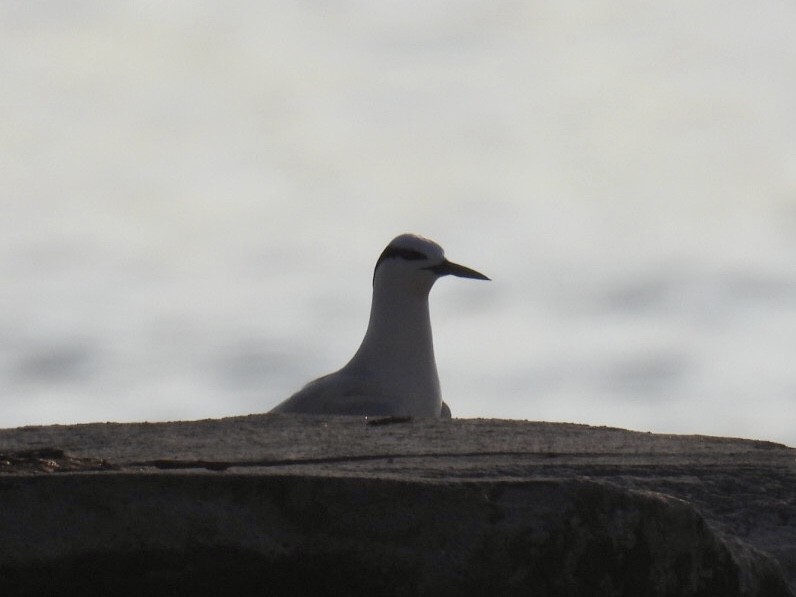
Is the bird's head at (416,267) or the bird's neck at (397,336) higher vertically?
the bird's head at (416,267)

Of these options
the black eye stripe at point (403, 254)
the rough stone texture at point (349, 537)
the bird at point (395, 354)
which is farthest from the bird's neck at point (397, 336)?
the rough stone texture at point (349, 537)

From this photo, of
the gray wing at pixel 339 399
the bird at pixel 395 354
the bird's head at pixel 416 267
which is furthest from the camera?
the bird's head at pixel 416 267

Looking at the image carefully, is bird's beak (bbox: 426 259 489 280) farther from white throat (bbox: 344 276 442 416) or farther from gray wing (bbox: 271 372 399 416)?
gray wing (bbox: 271 372 399 416)

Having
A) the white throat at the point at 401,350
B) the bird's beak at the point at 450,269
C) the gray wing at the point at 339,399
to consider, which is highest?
the bird's beak at the point at 450,269

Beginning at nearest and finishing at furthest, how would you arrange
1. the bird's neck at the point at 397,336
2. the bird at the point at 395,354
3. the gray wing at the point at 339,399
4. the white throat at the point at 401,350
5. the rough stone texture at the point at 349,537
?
the rough stone texture at the point at 349,537 → the gray wing at the point at 339,399 → the bird at the point at 395,354 → the white throat at the point at 401,350 → the bird's neck at the point at 397,336

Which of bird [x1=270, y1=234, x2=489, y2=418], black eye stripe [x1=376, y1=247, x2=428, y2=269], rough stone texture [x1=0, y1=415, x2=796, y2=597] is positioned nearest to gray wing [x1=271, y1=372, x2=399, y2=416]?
bird [x1=270, y1=234, x2=489, y2=418]

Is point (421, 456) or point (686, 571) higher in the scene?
point (421, 456)

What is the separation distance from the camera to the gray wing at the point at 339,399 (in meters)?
8.02

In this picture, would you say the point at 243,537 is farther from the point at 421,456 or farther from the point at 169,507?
the point at 421,456

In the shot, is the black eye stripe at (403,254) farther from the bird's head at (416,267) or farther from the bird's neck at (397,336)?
the bird's neck at (397,336)

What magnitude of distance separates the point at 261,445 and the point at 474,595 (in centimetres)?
141

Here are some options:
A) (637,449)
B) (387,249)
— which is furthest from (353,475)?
(387,249)

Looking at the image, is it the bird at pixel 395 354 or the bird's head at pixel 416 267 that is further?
the bird's head at pixel 416 267

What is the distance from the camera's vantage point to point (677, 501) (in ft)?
10.6
